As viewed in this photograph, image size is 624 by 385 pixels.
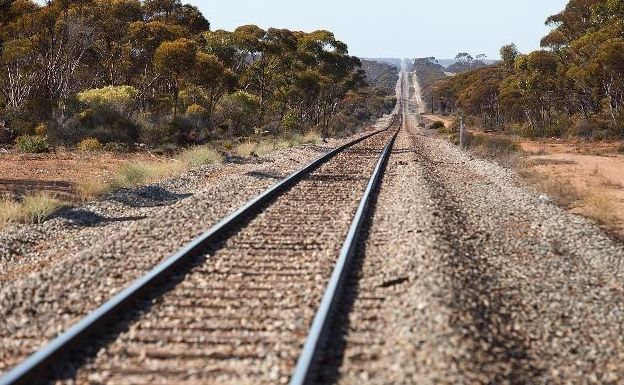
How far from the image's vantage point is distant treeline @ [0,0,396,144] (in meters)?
29.5

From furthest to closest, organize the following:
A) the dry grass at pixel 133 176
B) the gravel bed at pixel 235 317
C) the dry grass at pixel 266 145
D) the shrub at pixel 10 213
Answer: the dry grass at pixel 266 145, the dry grass at pixel 133 176, the shrub at pixel 10 213, the gravel bed at pixel 235 317

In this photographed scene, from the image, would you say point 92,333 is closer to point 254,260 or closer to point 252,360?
point 252,360

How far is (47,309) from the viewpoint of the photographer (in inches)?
232

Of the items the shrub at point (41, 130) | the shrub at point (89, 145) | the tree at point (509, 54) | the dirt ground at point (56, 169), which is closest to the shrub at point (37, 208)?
the dirt ground at point (56, 169)

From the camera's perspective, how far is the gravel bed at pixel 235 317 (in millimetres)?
4590

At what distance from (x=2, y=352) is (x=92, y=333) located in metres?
0.63

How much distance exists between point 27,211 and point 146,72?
31.8 metres

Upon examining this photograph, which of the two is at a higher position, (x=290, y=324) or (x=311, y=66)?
(x=311, y=66)

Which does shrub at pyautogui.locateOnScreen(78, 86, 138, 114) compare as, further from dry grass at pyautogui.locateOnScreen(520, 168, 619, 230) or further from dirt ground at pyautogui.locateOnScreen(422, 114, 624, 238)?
dry grass at pyautogui.locateOnScreen(520, 168, 619, 230)

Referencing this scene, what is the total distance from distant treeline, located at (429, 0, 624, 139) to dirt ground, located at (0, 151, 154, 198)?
794 inches

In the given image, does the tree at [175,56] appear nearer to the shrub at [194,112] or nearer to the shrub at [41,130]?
the shrub at [194,112]

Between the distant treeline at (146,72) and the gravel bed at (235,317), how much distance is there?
19126 mm

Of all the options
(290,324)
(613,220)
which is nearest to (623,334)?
(290,324)

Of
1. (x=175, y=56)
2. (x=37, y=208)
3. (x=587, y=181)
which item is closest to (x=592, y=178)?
(x=587, y=181)
